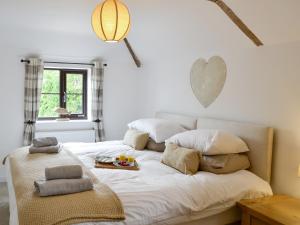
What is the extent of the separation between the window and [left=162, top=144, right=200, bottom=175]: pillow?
2.63 meters

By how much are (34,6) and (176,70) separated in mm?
2035

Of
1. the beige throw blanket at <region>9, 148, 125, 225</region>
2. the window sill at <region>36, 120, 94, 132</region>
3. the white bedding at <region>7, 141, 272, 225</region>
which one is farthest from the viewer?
the window sill at <region>36, 120, 94, 132</region>

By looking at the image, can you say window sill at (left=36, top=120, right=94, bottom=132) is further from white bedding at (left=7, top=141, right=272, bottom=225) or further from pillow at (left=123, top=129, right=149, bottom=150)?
white bedding at (left=7, top=141, right=272, bottom=225)

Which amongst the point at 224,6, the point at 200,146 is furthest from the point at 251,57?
the point at 200,146

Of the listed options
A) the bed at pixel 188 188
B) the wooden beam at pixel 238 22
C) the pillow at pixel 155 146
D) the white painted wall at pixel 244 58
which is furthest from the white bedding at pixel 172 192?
the wooden beam at pixel 238 22

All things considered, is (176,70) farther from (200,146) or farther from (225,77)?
(200,146)

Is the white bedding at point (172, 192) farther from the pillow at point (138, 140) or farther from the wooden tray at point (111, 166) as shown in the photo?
the pillow at point (138, 140)

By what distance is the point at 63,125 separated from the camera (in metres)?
4.93

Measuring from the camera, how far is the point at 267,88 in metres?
2.89

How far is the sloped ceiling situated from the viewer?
2.55m

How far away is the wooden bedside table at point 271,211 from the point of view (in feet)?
7.01

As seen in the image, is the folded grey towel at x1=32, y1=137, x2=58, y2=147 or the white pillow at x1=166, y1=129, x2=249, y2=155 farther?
the folded grey towel at x1=32, y1=137, x2=58, y2=147

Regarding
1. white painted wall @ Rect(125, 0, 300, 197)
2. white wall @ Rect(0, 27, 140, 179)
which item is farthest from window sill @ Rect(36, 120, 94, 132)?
white painted wall @ Rect(125, 0, 300, 197)

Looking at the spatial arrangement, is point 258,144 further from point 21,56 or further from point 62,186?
point 21,56
